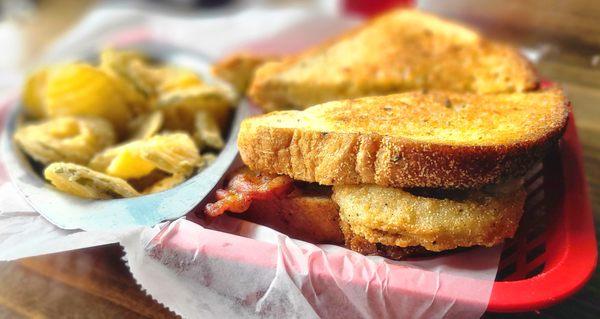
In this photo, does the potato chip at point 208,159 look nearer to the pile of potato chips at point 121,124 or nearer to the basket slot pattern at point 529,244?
the pile of potato chips at point 121,124

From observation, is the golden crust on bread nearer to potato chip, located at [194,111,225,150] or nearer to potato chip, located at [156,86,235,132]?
potato chip, located at [194,111,225,150]

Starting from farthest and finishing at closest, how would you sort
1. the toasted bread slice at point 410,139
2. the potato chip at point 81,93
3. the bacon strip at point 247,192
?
1. the potato chip at point 81,93
2. the bacon strip at point 247,192
3. the toasted bread slice at point 410,139

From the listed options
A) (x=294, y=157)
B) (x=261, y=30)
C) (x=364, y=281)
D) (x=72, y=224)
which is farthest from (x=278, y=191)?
(x=261, y=30)

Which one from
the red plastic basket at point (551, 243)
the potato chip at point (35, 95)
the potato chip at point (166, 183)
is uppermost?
the potato chip at point (35, 95)

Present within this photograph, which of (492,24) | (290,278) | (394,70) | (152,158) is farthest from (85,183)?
(492,24)

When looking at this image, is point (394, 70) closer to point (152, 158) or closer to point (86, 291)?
point (152, 158)

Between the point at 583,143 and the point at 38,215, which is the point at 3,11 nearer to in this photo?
the point at 38,215

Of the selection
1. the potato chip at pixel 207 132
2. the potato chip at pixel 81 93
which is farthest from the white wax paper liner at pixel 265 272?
the potato chip at pixel 81 93
